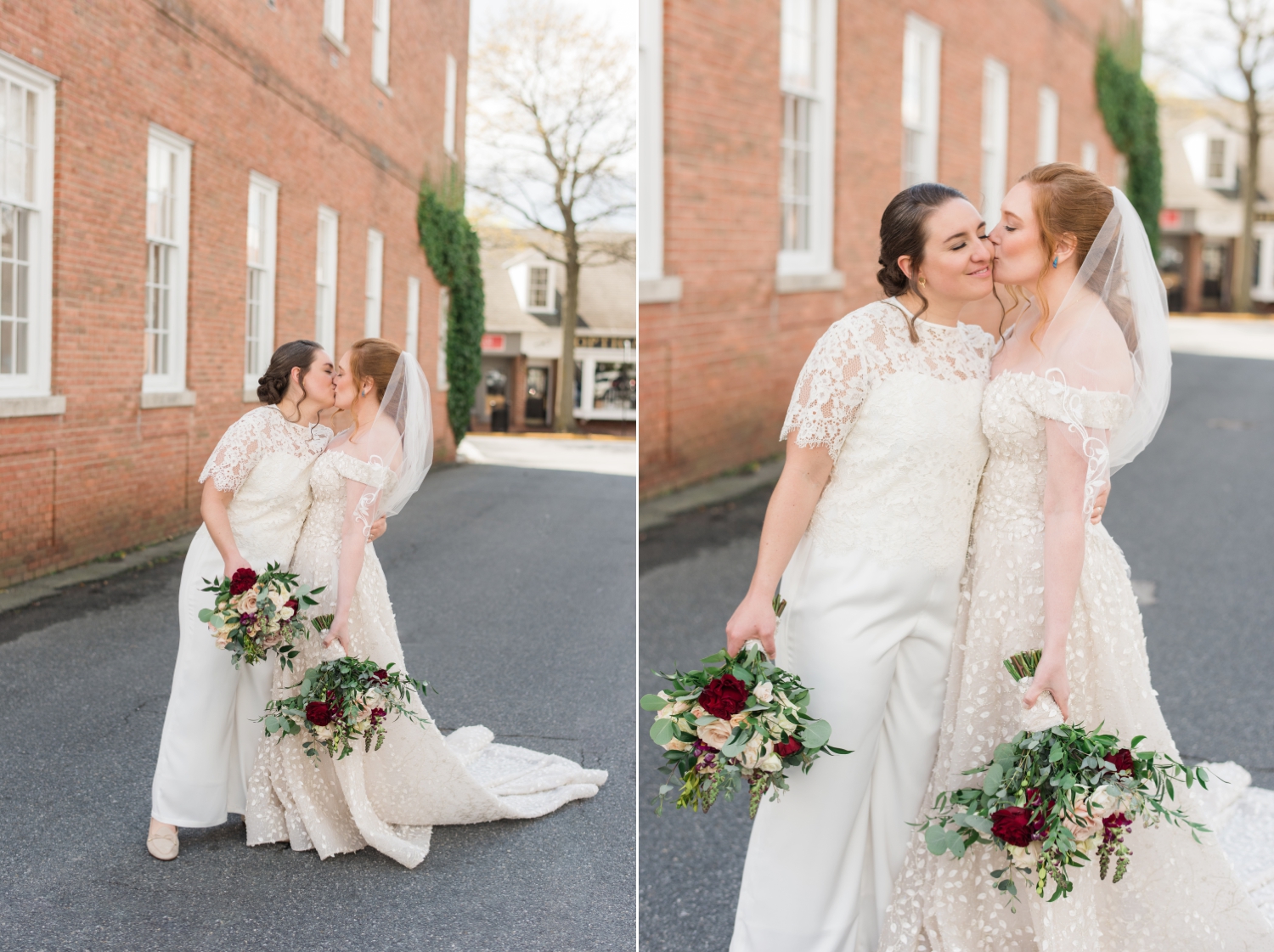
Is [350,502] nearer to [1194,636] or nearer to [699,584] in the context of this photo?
[699,584]

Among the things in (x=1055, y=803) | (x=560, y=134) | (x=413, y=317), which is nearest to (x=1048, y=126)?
(x=560, y=134)

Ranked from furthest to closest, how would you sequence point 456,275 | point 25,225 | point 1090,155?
point 1090,155
point 456,275
point 25,225

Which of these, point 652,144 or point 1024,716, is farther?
point 652,144

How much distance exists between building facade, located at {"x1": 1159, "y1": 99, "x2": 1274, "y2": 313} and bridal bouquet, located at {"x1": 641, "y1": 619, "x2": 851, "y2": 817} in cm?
363

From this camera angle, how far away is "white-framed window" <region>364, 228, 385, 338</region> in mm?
2295

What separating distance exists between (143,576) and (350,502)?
0.42m

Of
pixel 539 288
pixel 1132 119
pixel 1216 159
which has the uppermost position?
pixel 1216 159

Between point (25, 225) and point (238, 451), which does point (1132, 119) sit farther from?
point (25, 225)

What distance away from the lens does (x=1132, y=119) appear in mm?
4434

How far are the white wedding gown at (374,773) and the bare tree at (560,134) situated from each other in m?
0.64

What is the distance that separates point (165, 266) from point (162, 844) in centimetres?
112

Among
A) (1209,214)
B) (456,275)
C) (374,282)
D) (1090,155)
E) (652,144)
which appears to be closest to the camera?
(374,282)

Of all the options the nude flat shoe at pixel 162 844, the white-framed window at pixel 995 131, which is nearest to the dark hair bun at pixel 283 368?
the nude flat shoe at pixel 162 844

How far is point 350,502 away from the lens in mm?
2248
